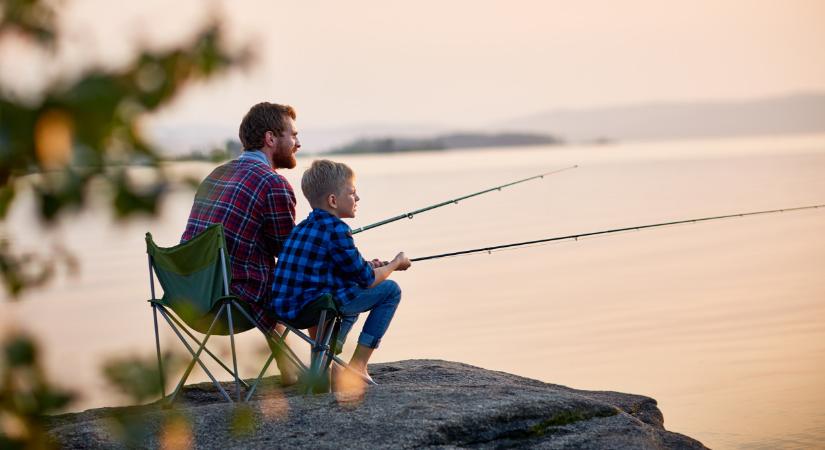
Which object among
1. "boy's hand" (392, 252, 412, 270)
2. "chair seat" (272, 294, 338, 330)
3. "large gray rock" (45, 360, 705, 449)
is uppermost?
"boy's hand" (392, 252, 412, 270)

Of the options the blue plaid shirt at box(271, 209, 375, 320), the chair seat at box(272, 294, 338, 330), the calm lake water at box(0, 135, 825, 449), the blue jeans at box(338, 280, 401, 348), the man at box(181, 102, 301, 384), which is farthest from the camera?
the man at box(181, 102, 301, 384)

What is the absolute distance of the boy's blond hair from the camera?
4.63m

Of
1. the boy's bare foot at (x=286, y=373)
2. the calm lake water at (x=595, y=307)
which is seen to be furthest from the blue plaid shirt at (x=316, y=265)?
the calm lake water at (x=595, y=307)

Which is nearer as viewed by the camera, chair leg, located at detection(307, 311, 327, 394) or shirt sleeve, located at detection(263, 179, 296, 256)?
chair leg, located at detection(307, 311, 327, 394)

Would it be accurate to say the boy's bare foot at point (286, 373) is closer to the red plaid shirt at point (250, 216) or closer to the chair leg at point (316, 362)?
the red plaid shirt at point (250, 216)

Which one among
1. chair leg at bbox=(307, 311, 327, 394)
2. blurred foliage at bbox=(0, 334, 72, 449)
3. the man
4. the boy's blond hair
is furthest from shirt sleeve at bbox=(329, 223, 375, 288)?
blurred foliage at bbox=(0, 334, 72, 449)

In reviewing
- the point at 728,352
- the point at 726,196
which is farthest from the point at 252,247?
the point at 726,196

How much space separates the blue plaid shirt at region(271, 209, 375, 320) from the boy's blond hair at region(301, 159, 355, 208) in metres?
0.06

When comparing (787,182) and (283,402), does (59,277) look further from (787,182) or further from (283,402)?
(787,182)

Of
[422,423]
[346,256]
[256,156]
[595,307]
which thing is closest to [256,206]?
[256,156]

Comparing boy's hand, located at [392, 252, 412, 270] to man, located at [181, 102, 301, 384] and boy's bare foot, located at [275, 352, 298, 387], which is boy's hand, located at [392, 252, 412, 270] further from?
boy's bare foot, located at [275, 352, 298, 387]

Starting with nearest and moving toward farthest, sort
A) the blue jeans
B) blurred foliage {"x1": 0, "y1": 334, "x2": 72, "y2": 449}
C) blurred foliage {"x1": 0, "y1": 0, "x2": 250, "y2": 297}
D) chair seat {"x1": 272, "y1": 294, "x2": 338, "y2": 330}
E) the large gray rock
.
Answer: blurred foliage {"x1": 0, "y1": 0, "x2": 250, "y2": 297} → blurred foliage {"x1": 0, "y1": 334, "x2": 72, "y2": 449} → the large gray rock → chair seat {"x1": 272, "y1": 294, "x2": 338, "y2": 330} → the blue jeans

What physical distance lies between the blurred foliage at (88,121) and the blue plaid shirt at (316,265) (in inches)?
131

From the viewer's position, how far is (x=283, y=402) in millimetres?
4176
